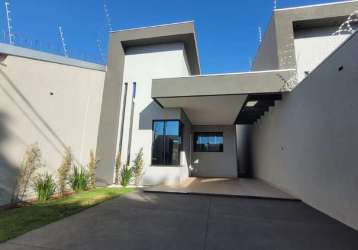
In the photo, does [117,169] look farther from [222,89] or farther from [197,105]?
[222,89]

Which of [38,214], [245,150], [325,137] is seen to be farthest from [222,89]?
[245,150]

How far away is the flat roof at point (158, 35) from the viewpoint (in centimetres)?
898

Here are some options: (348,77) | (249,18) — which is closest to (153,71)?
(249,18)

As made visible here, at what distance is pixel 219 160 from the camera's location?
39.6 feet

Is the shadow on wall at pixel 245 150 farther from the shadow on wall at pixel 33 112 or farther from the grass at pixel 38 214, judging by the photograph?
the shadow on wall at pixel 33 112

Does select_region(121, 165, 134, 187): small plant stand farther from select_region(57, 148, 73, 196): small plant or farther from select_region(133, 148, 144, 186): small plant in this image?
select_region(57, 148, 73, 196): small plant

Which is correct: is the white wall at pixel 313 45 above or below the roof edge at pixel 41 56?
above

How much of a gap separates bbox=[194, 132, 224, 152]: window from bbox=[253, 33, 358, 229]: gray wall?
5.12m

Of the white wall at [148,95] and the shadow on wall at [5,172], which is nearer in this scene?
the shadow on wall at [5,172]

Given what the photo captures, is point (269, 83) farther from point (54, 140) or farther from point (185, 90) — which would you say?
point (54, 140)

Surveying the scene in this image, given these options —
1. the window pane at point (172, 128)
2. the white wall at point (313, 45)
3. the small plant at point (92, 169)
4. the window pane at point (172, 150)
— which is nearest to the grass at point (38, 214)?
the small plant at point (92, 169)

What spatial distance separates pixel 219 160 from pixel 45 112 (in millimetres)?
9407

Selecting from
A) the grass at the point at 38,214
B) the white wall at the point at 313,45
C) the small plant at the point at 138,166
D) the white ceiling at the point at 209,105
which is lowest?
the grass at the point at 38,214

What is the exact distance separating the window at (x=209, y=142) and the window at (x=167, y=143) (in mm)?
4023
